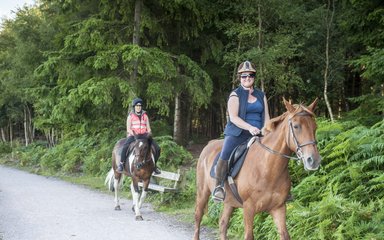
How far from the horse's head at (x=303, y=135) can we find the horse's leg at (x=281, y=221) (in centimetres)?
91

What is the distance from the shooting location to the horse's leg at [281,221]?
544 centimetres

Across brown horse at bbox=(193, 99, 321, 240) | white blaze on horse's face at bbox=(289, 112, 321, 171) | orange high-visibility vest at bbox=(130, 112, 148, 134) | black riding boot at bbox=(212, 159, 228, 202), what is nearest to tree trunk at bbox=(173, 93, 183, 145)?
orange high-visibility vest at bbox=(130, 112, 148, 134)

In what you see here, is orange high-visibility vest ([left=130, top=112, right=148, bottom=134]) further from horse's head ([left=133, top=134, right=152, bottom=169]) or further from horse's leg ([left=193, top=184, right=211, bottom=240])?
horse's leg ([left=193, top=184, right=211, bottom=240])

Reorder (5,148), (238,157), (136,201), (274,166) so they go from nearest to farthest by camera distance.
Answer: (274,166)
(238,157)
(136,201)
(5,148)

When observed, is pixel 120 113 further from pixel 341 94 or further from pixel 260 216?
pixel 341 94

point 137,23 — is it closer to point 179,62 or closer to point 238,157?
point 179,62

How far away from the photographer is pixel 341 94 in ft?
89.5

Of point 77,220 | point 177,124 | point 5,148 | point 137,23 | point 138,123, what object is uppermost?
point 137,23

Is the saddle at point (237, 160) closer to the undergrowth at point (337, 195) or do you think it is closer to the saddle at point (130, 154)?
the undergrowth at point (337, 195)

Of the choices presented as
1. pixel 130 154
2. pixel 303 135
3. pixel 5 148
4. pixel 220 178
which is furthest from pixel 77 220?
pixel 5 148

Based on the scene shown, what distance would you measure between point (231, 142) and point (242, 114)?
18.1 inches

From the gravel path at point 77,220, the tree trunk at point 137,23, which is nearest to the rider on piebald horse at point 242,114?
the gravel path at point 77,220

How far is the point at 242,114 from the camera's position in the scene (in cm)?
615

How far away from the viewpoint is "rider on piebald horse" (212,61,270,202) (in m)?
6.13
